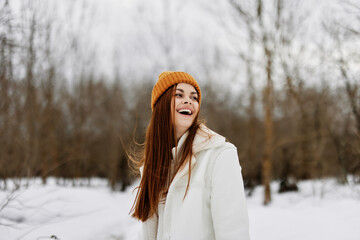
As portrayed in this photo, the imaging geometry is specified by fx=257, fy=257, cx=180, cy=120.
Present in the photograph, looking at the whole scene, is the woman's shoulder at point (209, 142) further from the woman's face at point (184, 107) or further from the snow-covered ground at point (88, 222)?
the snow-covered ground at point (88, 222)

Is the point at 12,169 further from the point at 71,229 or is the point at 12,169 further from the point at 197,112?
the point at 197,112

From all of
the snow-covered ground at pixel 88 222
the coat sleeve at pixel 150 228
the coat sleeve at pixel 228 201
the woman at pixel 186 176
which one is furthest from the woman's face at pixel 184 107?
the snow-covered ground at pixel 88 222

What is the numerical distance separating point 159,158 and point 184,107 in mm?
376

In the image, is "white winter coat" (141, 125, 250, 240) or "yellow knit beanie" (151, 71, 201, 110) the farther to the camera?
"yellow knit beanie" (151, 71, 201, 110)

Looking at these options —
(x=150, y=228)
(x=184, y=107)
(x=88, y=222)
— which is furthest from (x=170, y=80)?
(x=88, y=222)

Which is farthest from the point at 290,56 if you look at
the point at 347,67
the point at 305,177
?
the point at 305,177

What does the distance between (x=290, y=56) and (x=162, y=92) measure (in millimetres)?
7855

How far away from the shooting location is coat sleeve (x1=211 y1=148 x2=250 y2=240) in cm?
121

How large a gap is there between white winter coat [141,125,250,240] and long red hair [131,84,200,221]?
144 millimetres

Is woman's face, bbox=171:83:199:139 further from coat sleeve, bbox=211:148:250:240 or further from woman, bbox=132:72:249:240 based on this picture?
coat sleeve, bbox=211:148:250:240

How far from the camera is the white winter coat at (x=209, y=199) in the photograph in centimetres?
122

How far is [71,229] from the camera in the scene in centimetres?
366

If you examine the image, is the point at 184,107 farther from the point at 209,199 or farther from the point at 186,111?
the point at 209,199

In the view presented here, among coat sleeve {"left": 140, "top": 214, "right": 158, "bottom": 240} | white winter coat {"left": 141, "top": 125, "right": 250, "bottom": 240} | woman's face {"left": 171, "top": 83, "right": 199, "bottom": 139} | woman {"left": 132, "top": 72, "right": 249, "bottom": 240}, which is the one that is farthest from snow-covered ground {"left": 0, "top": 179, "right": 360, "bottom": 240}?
woman's face {"left": 171, "top": 83, "right": 199, "bottom": 139}
